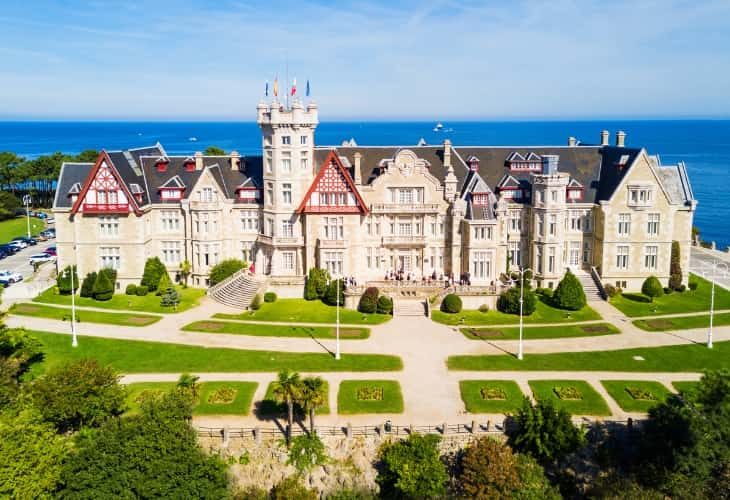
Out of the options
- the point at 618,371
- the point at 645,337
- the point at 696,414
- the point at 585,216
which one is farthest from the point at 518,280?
the point at 696,414

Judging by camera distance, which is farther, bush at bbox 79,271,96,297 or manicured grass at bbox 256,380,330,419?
bush at bbox 79,271,96,297

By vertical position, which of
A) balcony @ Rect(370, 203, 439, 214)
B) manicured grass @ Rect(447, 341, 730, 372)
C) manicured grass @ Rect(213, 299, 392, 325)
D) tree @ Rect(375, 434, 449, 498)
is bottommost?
tree @ Rect(375, 434, 449, 498)

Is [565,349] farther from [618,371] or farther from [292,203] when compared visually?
[292,203]

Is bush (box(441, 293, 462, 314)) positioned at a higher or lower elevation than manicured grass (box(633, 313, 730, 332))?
higher

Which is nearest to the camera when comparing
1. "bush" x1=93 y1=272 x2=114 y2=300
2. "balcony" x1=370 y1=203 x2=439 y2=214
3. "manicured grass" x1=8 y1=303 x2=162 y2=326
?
"manicured grass" x1=8 y1=303 x2=162 y2=326

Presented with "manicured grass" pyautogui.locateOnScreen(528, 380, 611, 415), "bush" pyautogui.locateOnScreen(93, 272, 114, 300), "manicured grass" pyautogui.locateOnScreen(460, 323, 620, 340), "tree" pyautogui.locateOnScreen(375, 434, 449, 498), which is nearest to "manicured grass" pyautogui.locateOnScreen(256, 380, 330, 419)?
"tree" pyautogui.locateOnScreen(375, 434, 449, 498)

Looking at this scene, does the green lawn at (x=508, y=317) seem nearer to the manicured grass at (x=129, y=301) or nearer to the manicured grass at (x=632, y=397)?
the manicured grass at (x=632, y=397)

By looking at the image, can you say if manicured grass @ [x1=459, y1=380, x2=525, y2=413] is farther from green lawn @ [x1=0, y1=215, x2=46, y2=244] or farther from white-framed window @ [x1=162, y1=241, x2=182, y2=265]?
green lawn @ [x1=0, y1=215, x2=46, y2=244]
